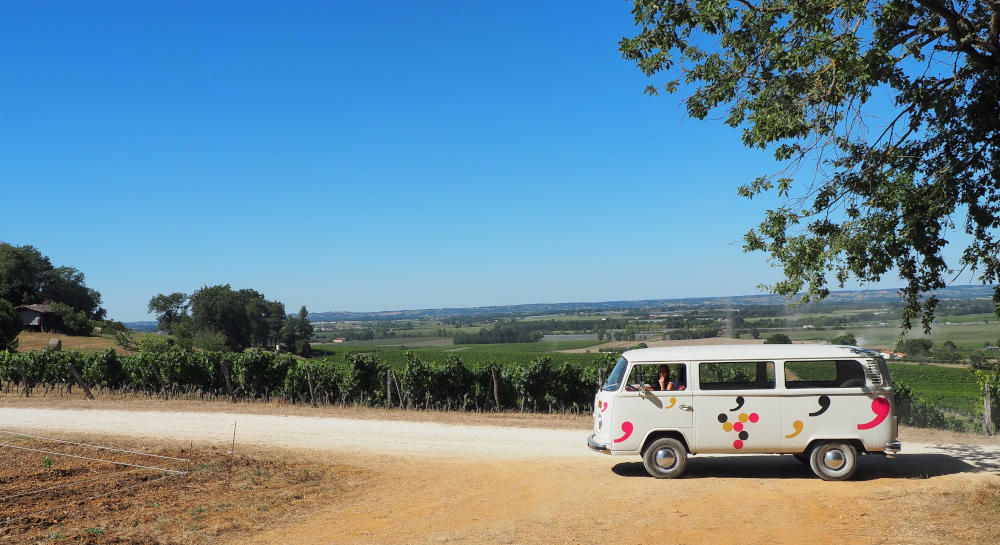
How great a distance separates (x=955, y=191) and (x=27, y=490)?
17208mm

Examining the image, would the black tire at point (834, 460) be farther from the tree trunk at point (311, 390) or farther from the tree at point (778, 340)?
the tree trunk at point (311, 390)

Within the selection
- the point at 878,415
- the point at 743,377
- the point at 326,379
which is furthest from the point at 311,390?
the point at 878,415

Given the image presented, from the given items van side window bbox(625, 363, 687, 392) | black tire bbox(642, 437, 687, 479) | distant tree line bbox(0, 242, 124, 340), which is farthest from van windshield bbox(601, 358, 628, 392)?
distant tree line bbox(0, 242, 124, 340)

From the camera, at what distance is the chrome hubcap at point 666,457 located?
1175 cm

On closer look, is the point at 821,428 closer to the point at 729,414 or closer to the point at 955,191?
the point at 729,414

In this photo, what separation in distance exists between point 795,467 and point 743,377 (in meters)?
2.27

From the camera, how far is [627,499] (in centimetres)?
1048

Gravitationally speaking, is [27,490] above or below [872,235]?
below

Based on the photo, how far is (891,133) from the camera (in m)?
11.2

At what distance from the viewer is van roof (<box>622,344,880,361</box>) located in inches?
448

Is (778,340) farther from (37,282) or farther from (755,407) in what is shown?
(37,282)

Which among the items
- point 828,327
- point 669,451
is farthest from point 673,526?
point 828,327

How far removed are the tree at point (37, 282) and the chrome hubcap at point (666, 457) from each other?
328 feet

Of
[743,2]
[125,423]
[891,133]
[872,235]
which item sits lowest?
[125,423]
